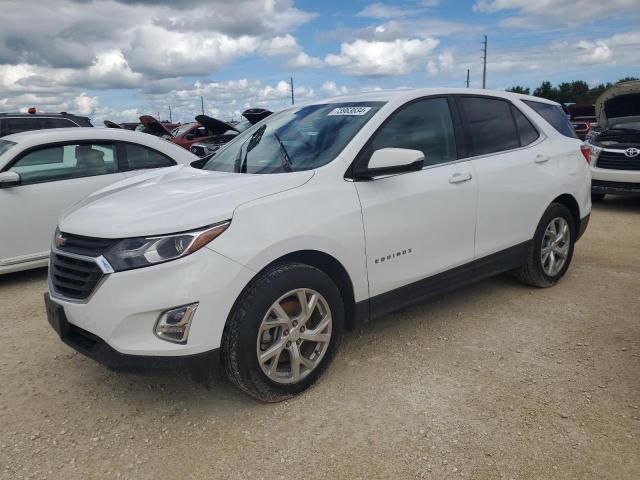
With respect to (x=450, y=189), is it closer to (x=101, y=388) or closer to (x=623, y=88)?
(x=101, y=388)

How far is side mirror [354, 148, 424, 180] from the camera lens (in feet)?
9.70

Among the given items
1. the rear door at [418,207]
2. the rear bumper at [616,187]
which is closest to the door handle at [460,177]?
the rear door at [418,207]

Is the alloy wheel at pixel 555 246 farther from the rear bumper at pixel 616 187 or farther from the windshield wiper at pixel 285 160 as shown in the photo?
the rear bumper at pixel 616 187

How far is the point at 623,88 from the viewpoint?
9.45 metres

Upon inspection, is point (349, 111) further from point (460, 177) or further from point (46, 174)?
point (46, 174)

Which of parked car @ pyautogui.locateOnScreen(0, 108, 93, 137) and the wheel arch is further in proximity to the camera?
parked car @ pyautogui.locateOnScreen(0, 108, 93, 137)

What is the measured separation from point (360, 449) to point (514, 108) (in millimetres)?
3145

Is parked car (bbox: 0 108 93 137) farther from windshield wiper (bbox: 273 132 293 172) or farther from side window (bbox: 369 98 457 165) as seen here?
side window (bbox: 369 98 457 165)

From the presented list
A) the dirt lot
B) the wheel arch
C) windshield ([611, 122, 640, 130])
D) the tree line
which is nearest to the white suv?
the dirt lot

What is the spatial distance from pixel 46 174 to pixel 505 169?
173 inches

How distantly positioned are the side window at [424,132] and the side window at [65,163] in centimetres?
355

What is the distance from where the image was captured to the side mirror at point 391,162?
2957 mm

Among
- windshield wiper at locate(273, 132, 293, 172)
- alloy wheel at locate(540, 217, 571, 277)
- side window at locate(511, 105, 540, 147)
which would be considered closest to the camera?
windshield wiper at locate(273, 132, 293, 172)

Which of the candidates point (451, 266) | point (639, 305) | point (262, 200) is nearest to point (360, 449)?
point (262, 200)
